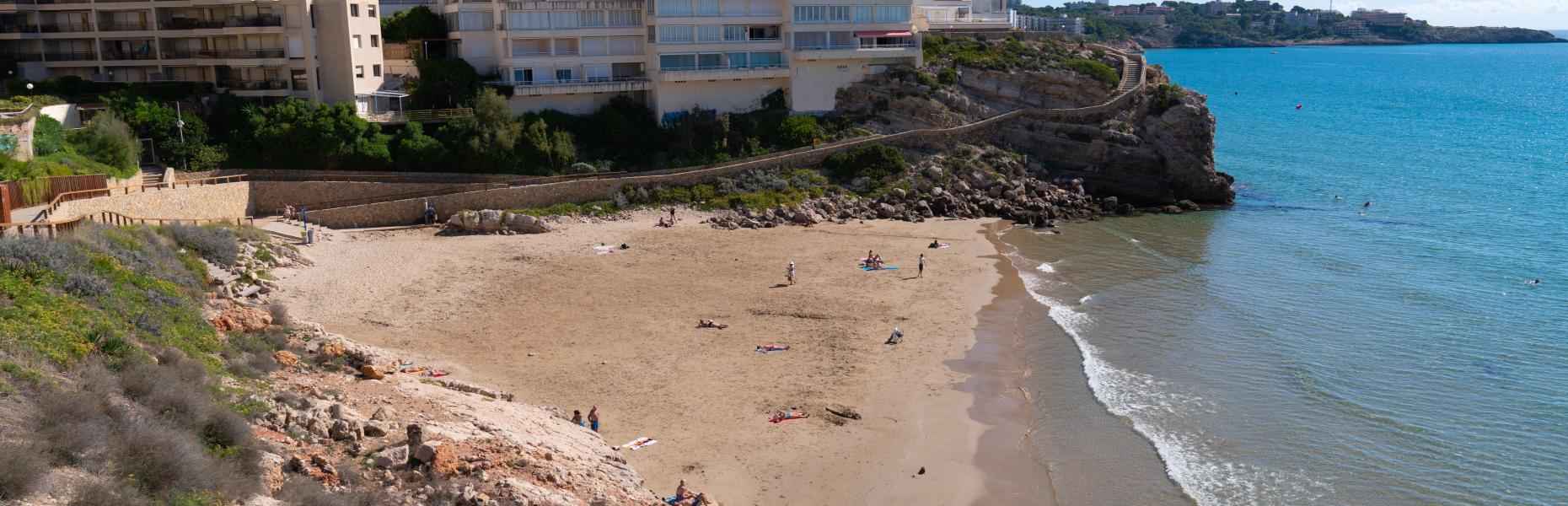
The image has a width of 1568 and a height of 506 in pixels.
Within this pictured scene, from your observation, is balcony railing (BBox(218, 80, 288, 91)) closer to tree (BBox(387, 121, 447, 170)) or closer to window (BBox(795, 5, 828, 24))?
tree (BBox(387, 121, 447, 170))

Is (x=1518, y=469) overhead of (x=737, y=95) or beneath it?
beneath

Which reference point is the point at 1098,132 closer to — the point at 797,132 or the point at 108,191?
the point at 797,132

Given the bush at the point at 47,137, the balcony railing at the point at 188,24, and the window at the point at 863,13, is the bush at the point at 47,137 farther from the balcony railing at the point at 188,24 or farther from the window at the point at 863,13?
the window at the point at 863,13

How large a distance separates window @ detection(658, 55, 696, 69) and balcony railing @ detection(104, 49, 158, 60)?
80.4 feet

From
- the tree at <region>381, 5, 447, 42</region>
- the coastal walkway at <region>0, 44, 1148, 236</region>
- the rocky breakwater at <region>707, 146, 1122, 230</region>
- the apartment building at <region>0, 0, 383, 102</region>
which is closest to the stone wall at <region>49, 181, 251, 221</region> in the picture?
the coastal walkway at <region>0, 44, 1148, 236</region>

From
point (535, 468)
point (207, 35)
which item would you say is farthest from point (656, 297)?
point (207, 35)

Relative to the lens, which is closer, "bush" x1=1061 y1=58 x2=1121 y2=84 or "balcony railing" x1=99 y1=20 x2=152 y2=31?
"balcony railing" x1=99 y1=20 x2=152 y2=31

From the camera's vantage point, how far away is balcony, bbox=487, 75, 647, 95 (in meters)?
55.2

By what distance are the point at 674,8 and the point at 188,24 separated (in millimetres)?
23217

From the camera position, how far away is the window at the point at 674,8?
56.3 m

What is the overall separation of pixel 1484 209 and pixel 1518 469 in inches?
1476

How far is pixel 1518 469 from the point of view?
82.8 feet

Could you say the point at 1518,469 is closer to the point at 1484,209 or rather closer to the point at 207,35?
the point at 1484,209

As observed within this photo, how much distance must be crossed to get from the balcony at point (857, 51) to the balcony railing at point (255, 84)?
24991 millimetres
